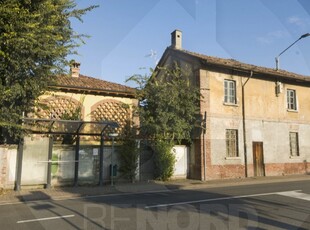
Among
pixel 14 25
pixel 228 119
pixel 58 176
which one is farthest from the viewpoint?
pixel 228 119

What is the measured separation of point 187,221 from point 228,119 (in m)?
12.5

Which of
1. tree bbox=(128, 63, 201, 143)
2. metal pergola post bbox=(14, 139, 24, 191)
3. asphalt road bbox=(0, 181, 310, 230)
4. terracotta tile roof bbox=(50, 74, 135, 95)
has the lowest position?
asphalt road bbox=(0, 181, 310, 230)

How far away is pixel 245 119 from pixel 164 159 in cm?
633

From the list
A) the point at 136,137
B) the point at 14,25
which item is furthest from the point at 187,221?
the point at 136,137

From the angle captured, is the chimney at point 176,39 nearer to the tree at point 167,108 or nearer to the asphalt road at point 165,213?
the tree at point 167,108

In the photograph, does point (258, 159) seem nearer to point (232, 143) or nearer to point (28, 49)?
point (232, 143)

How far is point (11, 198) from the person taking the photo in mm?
11250

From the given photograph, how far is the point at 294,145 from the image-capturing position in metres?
21.7

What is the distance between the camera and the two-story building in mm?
18172

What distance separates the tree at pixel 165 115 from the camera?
1645 centimetres

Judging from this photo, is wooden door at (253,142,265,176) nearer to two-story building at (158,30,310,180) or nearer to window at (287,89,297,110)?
two-story building at (158,30,310,180)

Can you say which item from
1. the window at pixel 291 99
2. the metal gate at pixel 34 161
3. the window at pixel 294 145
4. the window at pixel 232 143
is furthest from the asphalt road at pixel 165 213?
the window at pixel 291 99

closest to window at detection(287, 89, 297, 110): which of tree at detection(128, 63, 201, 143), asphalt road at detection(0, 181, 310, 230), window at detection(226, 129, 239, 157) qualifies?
window at detection(226, 129, 239, 157)

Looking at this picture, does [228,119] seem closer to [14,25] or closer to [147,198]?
[147,198]
